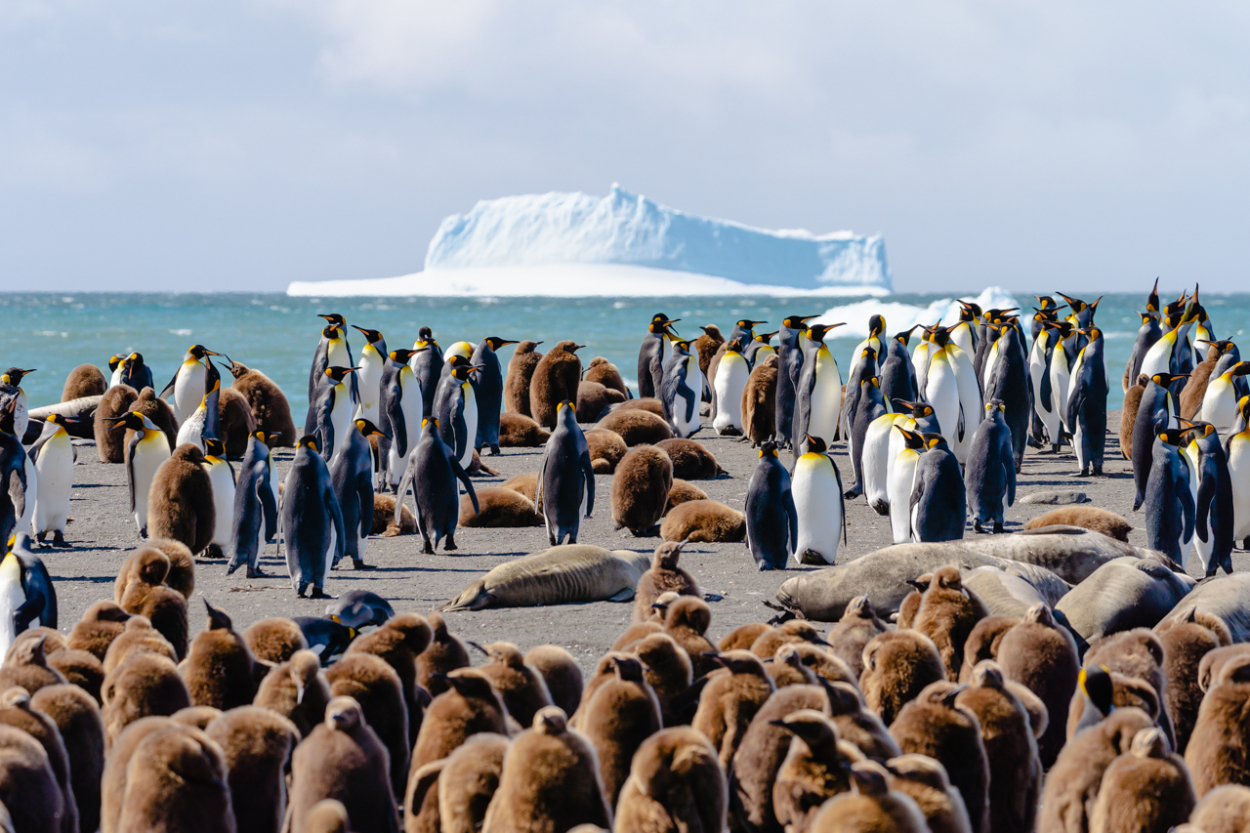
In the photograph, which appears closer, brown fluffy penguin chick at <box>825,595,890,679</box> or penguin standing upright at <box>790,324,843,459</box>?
brown fluffy penguin chick at <box>825,595,890,679</box>

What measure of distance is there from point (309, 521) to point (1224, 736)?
4655mm

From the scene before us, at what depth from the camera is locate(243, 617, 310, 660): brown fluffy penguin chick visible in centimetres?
397

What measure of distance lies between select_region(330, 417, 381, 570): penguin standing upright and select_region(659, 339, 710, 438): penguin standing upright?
6.06 metres

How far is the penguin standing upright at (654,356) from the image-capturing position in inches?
584

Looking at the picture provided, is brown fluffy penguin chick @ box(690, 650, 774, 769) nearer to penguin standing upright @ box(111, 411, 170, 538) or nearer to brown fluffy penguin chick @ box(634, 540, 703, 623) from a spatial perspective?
brown fluffy penguin chick @ box(634, 540, 703, 623)

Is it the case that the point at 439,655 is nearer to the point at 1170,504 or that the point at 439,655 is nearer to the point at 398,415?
the point at 1170,504

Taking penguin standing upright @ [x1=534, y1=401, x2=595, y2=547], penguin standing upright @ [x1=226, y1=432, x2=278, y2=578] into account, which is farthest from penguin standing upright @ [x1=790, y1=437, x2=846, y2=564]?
penguin standing upright @ [x1=226, y1=432, x2=278, y2=578]

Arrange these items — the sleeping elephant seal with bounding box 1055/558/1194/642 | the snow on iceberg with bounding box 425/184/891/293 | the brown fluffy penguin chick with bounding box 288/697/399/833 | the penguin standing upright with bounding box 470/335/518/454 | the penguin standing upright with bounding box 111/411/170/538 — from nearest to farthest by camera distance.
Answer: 1. the brown fluffy penguin chick with bounding box 288/697/399/833
2. the sleeping elephant seal with bounding box 1055/558/1194/642
3. the penguin standing upright with bounding box 111/411/170/538
4. the penguin standing upright with bounding box 470/335/518/454
5. the snow on iceberg with bounding box 425/184/891/293

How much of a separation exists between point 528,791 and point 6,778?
1115 millimetres

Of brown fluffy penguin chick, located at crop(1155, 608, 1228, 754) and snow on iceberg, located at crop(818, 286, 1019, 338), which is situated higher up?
snow on iceberg, located at crop(818, 286, 1019, 338)

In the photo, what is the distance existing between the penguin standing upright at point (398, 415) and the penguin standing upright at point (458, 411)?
37 cm

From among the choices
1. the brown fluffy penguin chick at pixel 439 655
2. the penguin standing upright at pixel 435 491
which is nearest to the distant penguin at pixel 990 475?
the penguin standing upright at pixel 435 491

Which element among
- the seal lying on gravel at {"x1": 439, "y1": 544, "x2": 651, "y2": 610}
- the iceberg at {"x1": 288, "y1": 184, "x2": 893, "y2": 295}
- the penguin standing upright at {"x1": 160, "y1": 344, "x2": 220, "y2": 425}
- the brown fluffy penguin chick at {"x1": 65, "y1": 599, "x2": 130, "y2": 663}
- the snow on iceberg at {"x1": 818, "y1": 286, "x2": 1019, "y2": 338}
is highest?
the iceberg at {"x1": 288, "y1": 184, "x2": 893, "y2": 295}

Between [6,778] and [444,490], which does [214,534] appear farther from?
[6,778]
